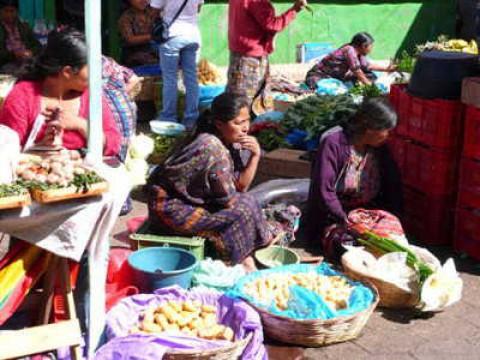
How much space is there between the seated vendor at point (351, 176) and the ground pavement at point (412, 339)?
88cm

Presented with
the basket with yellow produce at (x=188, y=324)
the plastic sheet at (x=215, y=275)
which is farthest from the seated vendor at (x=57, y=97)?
the plastic sheet at (x=215, y=275)

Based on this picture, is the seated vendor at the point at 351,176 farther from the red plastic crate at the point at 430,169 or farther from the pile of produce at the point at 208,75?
the pile of produce at the point at 208,75

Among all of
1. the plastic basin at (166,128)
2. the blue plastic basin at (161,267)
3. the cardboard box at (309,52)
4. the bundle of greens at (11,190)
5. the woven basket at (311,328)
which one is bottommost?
the woven basket at (311,328)

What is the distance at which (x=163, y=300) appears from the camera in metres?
4.73

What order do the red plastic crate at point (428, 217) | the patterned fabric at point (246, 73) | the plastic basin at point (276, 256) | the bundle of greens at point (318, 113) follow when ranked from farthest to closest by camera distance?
the patterned fabric at point (246, 73) → the bundle of greens at point (318, 113) → the red plastic crate at point (428, 217) → the plastic basin at point (276, 256)

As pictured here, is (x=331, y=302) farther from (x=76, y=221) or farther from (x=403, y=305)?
(x=76, y=221)

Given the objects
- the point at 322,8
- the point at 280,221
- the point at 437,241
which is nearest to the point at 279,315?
the point at 280,221

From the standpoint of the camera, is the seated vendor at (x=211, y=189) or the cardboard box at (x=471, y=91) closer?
the seated vendor at (x=211, y=189)

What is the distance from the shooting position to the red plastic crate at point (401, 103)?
6562mm

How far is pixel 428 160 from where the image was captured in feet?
20.8

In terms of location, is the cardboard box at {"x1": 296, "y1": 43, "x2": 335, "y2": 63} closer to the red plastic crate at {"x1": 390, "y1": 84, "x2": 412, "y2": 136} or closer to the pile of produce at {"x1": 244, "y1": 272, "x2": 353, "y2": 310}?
the red plastic crate at {"x1": 390, "y1": 84, "x2": 412, "y2": 136}

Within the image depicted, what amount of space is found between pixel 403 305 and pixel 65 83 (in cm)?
243

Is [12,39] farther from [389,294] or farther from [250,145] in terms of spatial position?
[389,294]

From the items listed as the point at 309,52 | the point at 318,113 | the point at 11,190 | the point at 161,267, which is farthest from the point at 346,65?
the point at 11,190
